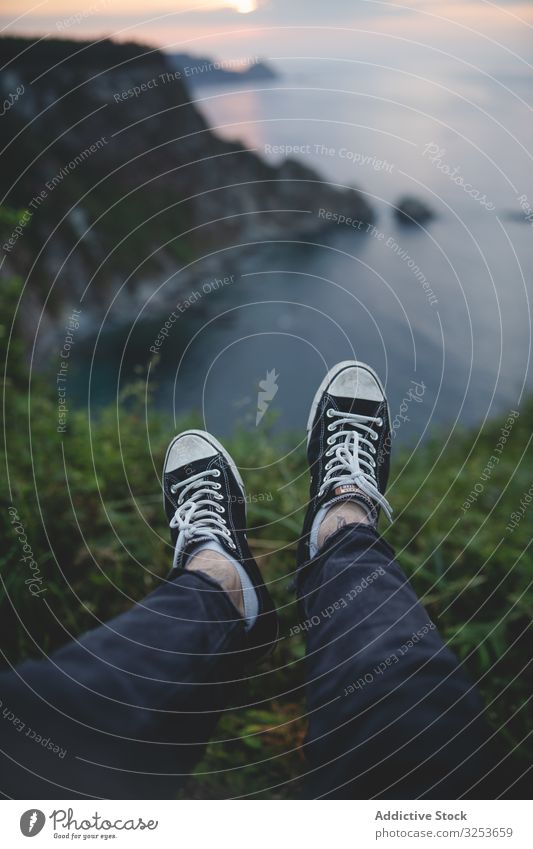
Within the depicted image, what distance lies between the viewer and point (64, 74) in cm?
236

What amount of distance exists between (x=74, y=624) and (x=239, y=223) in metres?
2.09

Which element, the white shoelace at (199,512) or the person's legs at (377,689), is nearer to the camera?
the person's legs at (377,689)

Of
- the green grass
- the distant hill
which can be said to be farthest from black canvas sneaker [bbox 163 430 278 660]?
the distant hill

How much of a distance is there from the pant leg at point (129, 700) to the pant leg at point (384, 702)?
176mm

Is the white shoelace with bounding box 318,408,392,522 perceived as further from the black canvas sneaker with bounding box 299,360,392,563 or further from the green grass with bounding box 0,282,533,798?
the green grass with bounding box 0,282,533,798

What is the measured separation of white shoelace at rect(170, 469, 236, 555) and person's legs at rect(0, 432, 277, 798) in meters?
0.04

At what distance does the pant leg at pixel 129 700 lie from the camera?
85 cm

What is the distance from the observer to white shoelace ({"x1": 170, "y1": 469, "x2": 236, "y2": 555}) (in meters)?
1.16

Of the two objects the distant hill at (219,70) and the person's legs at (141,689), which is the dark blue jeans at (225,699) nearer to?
the person's legs at (141,689)

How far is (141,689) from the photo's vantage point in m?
0.85
